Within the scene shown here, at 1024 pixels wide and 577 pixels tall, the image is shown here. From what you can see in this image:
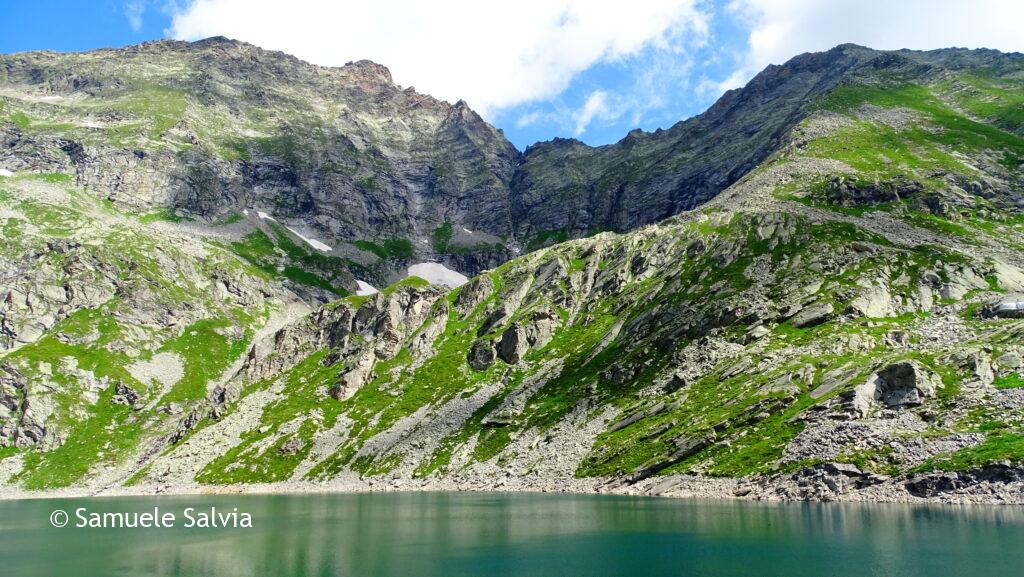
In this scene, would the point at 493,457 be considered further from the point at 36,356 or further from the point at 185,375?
the point at 36,356

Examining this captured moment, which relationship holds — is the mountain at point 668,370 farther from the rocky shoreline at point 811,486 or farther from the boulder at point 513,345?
the boulder at point 513,345

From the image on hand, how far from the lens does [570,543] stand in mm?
49281

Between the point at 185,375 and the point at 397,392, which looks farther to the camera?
the point at 185,375

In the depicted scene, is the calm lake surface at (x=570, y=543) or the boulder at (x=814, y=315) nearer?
the calm lake surface at (x=570, y=543)

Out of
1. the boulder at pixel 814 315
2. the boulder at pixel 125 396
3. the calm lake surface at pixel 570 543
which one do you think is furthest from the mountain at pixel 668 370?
the calm lake surface at pixel 570 543

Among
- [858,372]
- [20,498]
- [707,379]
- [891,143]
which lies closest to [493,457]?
[707,379]

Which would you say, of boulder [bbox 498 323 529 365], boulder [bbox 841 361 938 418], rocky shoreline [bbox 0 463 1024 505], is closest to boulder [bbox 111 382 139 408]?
rocky shoreline [bbox 0 463 1024 505]

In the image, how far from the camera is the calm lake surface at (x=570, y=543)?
1538 inches

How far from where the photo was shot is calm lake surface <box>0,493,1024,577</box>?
3906 cm

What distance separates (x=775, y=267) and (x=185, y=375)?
17506cm

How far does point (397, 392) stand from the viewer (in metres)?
159

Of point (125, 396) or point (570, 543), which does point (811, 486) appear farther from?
point (125, 396)

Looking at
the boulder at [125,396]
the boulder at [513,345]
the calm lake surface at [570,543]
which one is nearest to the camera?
the calm lake surface at [570,543]

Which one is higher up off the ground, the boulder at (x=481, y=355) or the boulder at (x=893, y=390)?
the boulder at (x=481, y=355)
